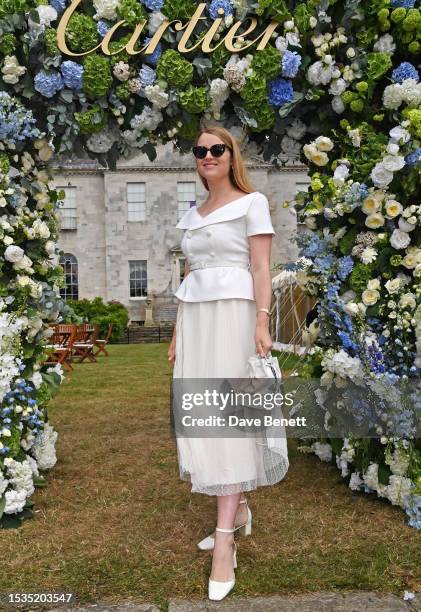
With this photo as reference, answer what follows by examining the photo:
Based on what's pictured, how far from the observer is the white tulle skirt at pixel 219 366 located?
303 centimetres

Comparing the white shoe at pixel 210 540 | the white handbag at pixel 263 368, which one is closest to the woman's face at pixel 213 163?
the white handbag at pixel 263 368

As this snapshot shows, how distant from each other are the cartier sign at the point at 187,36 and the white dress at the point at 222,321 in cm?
145

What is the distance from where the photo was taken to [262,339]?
9.60 ft

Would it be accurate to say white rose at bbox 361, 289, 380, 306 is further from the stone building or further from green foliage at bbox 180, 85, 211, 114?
the stone building

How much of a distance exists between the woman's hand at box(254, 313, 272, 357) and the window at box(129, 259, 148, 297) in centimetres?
2833

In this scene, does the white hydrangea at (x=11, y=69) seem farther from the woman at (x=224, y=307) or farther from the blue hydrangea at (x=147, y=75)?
A: the woman at (x=224, y=307)

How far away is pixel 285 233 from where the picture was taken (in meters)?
31.3

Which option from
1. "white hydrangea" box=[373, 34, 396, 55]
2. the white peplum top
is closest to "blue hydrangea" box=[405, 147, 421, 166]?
"white hydrangea" box=[373, 34, 396, 55]

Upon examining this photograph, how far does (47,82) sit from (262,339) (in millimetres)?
2351

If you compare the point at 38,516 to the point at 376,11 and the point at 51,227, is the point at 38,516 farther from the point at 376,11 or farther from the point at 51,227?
the point at 376,11

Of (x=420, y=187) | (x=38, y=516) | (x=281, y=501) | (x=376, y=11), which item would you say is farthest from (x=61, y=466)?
(x=376, y=11)

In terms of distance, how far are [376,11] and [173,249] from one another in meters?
Result: 27.3

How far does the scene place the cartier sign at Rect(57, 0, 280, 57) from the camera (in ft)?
13.0

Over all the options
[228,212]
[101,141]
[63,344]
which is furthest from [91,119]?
[63,344]
